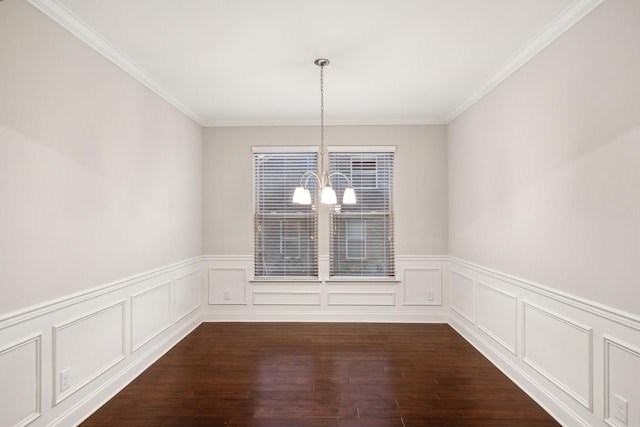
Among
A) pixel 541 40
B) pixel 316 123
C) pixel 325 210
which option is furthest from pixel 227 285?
pixel 541 40

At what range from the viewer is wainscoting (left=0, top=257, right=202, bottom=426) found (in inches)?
81.4

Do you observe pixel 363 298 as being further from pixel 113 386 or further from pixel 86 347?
pixel 86 347

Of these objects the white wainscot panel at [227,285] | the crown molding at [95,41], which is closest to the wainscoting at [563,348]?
the white wainscot panel at [227,285]

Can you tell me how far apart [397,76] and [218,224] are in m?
3.11

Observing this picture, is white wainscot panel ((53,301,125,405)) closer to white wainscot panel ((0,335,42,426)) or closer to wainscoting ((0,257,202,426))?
wainscoting ((0,257,202,426))

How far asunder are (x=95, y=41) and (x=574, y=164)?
11.7 ft

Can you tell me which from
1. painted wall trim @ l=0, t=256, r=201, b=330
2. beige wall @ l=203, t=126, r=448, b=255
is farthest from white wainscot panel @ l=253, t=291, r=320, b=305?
painted wall trim @ l=0, t=256, r=201, b=330

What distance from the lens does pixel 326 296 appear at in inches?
198

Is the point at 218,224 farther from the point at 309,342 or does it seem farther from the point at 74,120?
the point at 74,120

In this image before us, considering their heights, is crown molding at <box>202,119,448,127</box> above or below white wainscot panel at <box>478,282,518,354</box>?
above

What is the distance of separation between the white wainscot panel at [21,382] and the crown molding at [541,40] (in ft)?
13.1

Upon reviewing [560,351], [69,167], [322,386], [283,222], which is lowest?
[322,386]

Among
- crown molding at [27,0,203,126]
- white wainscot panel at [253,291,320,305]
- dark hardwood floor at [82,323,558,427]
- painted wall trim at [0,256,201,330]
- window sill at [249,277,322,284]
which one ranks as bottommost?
dark hardwood floor at [82,323,558,427]

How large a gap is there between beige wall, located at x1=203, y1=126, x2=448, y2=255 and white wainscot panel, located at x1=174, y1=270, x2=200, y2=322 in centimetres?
48
